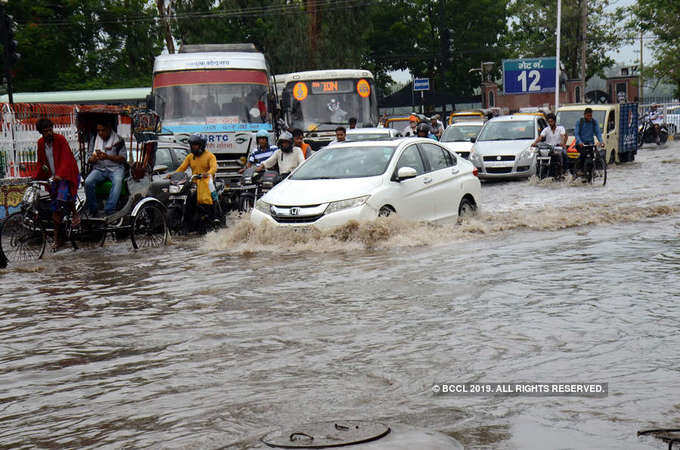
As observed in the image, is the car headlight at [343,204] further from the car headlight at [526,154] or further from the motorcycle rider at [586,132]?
the car headlight at [526,154]

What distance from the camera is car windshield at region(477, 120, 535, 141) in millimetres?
25734

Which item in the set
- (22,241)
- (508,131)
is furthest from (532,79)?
(22,241)

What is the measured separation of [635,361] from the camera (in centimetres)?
614

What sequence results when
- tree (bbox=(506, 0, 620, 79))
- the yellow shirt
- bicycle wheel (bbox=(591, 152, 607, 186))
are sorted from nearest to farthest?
1. the yellow shirt
2. bicycle wheel (bbox=(591, 152, 607, 186))
3. tree (bbox=(506, 0, 620, 79))

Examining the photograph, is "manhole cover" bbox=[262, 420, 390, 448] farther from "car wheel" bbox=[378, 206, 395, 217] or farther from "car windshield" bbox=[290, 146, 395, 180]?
"car windshield" bbox=[290, 146, 395, 180]

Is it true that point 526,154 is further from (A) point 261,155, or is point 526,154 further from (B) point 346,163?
(B) point 346,163

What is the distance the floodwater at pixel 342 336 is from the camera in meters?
5.12

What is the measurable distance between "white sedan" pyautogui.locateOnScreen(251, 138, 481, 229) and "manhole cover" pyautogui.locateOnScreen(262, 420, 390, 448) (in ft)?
24.5

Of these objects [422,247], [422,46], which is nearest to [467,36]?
[422,46]

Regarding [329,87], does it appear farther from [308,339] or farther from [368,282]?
[308,339]

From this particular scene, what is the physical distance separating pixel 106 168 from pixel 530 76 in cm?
3936

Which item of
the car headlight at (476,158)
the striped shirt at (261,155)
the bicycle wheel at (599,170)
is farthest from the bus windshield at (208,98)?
the bicycle wheel at (599,170)

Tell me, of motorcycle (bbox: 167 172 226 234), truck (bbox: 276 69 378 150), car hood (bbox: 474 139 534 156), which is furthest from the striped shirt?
truck (bbox: 276 69 378 150)

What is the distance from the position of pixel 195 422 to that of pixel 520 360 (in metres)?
2.26
